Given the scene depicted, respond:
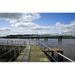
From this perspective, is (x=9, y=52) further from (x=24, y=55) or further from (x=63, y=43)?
(x=63, y=43)

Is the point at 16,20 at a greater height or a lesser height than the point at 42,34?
greater

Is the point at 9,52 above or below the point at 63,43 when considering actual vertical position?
below

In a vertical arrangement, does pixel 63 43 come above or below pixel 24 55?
above

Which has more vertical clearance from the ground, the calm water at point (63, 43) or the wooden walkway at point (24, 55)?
the calm water at point (63, 43)

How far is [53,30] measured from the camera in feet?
11.8

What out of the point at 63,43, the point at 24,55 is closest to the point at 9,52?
the point at 24,55

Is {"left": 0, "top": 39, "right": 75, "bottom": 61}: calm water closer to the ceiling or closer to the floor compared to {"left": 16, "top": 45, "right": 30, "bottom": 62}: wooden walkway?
closer to the ceiling
